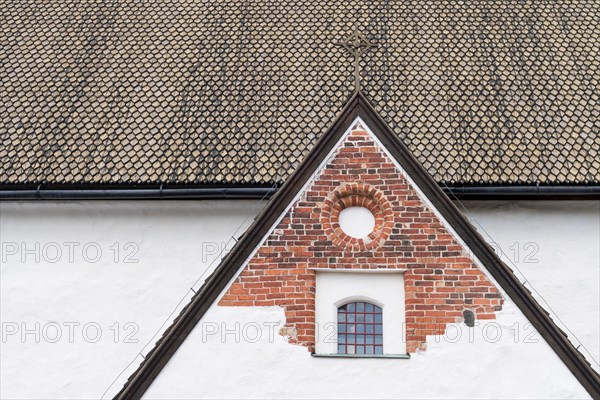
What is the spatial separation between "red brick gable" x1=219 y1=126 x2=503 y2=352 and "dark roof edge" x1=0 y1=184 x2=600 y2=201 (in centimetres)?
207

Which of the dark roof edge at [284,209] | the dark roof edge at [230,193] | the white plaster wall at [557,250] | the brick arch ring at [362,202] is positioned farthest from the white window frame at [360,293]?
the white plaster wall at [557,250]

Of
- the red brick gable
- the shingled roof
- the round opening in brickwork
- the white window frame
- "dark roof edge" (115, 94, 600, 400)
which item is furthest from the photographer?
the shingled roof

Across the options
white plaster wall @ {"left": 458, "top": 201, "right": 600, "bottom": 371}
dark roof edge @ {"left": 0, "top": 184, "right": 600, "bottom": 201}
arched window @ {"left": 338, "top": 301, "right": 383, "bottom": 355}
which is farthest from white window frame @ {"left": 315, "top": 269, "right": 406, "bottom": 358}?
white plaster wall @ {"left": 458, "top": 201, "right": 600, "bottom": 371}

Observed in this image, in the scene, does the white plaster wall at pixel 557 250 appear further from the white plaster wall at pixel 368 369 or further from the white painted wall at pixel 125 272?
the white plaster wall at pixel 368 369

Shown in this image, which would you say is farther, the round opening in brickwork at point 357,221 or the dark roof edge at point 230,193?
the dark roof edge at point 230,193

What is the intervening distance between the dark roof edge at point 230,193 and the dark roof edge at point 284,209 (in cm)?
205

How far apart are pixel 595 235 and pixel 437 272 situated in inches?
127

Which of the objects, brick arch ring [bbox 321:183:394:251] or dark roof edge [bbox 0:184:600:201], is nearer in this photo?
brick arch ring [bbox 321:183:394:251]

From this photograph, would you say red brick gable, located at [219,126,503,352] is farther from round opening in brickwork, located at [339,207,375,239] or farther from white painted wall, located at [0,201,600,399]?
white painted wall, located at [0,201,600,399]

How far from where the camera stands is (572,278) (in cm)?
809

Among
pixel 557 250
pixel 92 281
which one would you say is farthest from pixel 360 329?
pixel 92 281

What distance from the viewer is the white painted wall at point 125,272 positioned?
8070 millimetres

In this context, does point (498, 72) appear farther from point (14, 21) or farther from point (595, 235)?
point (14, 21)

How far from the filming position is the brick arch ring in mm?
6012
